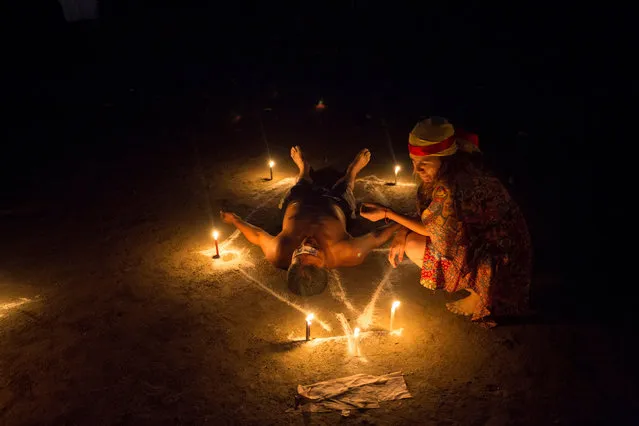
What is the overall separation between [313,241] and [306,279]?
0.50 metres

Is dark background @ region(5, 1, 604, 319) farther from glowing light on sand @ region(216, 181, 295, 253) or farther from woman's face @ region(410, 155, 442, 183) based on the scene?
glowing light on sand @ region(216, 181, 295, 253)

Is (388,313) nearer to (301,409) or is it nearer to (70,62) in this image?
(301,409)

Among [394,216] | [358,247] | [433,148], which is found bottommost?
[358,247]

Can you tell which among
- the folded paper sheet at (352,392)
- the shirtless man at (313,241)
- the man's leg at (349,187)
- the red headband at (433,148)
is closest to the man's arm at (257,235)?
the shirtless man at (313,241)

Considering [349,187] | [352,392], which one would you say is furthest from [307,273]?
[349,187]

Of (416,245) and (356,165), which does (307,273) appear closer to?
(416,245)

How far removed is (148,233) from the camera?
6566 mm

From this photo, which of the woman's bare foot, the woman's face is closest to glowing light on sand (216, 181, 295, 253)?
the woman's bare foot

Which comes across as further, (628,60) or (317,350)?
(628,60)

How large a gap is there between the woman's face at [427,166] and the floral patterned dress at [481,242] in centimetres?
13

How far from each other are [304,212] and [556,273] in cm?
303

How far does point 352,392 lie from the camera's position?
13.3ft

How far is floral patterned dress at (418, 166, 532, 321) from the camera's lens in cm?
417

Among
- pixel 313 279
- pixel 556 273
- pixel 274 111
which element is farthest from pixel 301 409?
pixel 274 111
